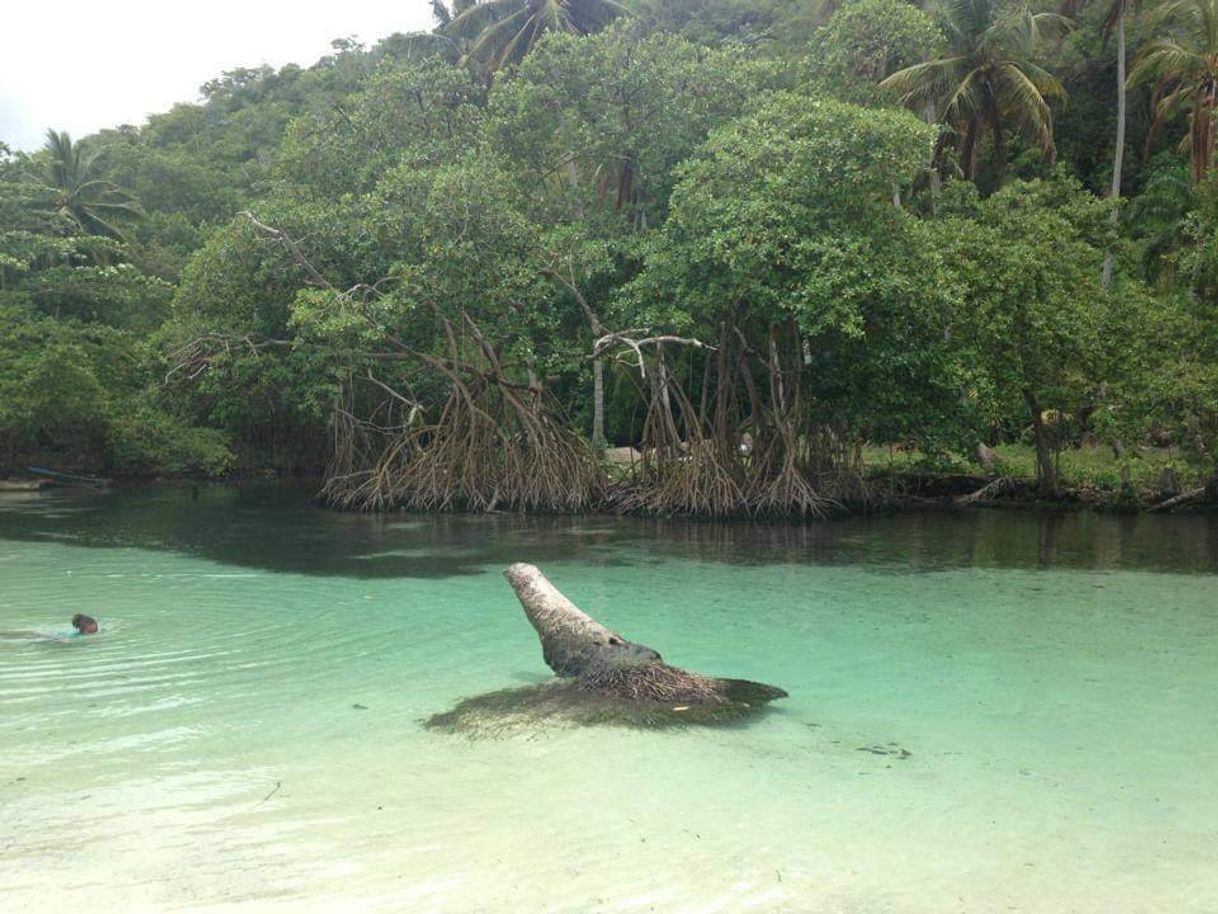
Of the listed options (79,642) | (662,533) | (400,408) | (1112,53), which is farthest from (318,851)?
(1112,53)

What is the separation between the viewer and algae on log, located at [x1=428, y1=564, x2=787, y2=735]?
5.68 metres

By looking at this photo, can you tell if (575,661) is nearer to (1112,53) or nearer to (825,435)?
(825,435)

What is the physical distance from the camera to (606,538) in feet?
Answer: 47.9

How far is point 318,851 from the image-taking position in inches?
161

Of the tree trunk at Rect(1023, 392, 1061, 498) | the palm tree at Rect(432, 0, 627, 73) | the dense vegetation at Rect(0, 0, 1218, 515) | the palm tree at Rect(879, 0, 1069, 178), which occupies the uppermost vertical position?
the palm tree at Rect(432, 0, 627, 73)

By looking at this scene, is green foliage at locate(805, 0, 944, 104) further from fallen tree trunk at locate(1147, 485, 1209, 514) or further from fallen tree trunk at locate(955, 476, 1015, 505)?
fallen tree trunk at locate(1147, 485, 1209, 514)

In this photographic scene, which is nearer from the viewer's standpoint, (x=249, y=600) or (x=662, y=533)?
(x=249, y=600)

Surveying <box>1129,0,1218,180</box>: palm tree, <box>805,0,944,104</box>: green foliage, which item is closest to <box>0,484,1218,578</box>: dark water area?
<box>805,0,944,104</box>: green foliage

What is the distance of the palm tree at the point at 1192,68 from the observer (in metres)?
19.7

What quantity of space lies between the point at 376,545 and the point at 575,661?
27.3ft

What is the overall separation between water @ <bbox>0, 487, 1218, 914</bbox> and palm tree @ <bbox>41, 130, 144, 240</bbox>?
23904mm

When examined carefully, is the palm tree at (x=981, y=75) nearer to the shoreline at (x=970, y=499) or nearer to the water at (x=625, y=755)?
the shoreline at (x=970, y=499)

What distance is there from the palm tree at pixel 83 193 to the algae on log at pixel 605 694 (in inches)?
1138

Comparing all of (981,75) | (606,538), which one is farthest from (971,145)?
(606,538)
